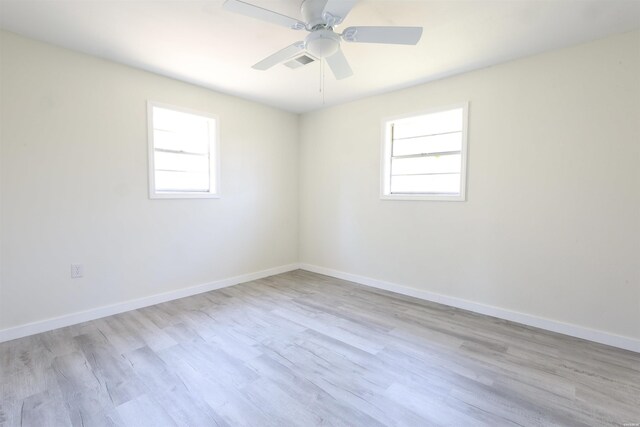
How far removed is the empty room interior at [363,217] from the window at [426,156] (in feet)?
0.09

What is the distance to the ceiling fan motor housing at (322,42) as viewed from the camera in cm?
181

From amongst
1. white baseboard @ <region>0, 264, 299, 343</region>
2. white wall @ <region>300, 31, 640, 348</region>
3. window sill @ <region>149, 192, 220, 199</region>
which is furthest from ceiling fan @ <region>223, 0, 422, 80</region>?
white baseboard @ <region>0, 264, 299, 343</region>

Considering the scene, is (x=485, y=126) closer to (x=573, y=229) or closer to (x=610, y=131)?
(x=610, y=131)

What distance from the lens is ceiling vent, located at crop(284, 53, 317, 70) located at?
8.46 ft

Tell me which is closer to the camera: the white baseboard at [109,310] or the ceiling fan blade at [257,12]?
the ceiling fan blade at [257,12]

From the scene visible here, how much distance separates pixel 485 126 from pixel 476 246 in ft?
4.21

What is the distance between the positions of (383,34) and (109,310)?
3.52 meters

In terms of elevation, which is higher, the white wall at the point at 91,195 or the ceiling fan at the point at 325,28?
the ceiling fan at the point at 325,28

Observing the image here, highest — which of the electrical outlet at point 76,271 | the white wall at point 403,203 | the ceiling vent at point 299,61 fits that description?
the ceiling vent at point 299,61

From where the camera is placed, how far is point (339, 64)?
2.17m

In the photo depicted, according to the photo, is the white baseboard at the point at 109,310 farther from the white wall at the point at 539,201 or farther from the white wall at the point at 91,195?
the white wall at the point at 539,201

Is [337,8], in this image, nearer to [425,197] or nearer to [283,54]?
[283,54]

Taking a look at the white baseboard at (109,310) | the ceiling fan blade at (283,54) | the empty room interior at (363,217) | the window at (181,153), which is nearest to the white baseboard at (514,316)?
the empty room interior at (363,217)

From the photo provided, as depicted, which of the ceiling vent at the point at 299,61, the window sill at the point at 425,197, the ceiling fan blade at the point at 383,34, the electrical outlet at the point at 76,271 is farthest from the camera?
the window sill at the point at 425,197
